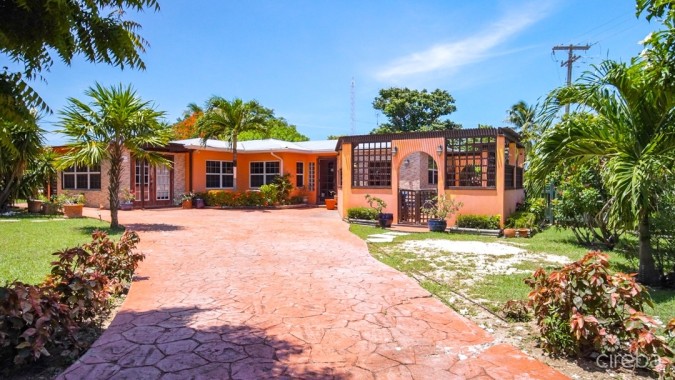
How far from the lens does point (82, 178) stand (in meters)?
20.8

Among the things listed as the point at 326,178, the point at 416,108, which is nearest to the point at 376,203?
the point at 326,178

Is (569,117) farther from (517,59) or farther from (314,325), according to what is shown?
(517,59)

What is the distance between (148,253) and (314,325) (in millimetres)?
5626

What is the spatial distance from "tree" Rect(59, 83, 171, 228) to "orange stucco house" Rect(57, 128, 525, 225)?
4915mm

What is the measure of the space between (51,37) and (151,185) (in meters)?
19.7

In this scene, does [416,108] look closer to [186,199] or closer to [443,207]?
[186,199]

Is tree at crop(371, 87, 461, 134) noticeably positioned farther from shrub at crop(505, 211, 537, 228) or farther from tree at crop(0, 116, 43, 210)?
tree at crop(0, 116, 43, 210)

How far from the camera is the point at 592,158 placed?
23.3 ft

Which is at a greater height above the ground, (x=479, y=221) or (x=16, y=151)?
(x=16, y=151)

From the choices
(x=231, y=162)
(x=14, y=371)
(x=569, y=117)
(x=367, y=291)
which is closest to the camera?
(x=14, y=371)

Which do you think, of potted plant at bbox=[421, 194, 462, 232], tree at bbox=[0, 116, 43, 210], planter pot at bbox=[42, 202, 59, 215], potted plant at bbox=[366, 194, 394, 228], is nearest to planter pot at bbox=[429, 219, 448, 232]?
potted plant at bbox=[421, 194, 462, 232]

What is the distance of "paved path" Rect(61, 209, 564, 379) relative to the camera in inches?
143

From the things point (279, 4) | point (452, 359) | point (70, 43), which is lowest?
point (452, 359)

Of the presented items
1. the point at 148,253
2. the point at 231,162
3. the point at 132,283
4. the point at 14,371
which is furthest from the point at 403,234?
the point at 231,162
